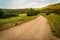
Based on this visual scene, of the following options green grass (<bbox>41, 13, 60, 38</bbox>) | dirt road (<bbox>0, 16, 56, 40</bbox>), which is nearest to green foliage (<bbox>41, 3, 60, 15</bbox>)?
green grass (<bbox>41, 13, 60, 38</bbox>)

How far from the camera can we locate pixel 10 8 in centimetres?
962

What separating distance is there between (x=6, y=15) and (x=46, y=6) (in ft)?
8.66

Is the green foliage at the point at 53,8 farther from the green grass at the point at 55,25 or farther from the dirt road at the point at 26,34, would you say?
the dirt road at the point at 26,34

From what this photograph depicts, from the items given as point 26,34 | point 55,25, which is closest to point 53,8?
point 55,25

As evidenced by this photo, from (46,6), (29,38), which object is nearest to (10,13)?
(46,6)

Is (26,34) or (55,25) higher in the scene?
(26,34)

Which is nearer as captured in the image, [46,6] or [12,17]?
[46,6]

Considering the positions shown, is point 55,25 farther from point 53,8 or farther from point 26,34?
point 26,34

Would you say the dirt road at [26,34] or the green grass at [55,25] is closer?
the dirt road at [26,34]

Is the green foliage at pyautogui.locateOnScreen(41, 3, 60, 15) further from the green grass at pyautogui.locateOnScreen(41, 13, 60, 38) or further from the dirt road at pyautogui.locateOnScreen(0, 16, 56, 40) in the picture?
the dirt road at pyautogui.locateOnScreen(0, 16, 56, 40)

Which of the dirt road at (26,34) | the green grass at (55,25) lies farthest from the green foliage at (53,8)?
the dirt road at (26,34)

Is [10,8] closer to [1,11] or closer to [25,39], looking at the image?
[1,11]

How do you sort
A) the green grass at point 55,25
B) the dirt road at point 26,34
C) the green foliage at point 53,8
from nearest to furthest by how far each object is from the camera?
the dirt road at point 26,34 → the green grass at point 55,25 → the green foliage at point 53,8

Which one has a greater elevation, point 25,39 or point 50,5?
point 50,5
